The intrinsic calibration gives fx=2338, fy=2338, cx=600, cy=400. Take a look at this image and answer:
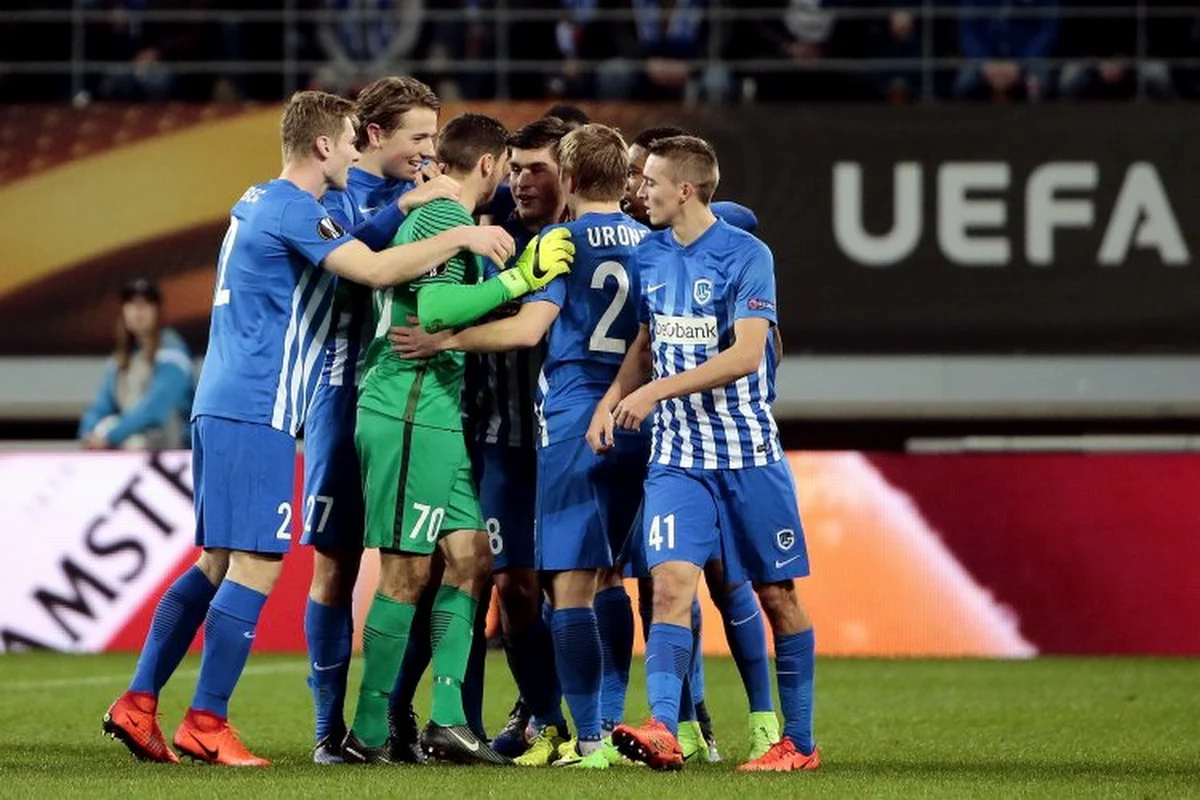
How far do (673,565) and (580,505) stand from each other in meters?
0.47

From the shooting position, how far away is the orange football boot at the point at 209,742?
7.31 meters

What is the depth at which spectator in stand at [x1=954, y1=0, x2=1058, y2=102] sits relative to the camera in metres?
14.9

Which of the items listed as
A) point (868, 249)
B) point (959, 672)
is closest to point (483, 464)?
point (959, 672)

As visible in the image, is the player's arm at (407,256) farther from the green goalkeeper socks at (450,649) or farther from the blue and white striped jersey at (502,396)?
the green goalkeeper socks at (450,649)

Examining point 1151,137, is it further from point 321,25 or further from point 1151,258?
point 321,25

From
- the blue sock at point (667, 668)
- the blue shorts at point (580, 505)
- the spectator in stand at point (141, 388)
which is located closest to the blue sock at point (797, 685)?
the blue sock at point (667, 668)

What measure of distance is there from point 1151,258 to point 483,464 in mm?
7756

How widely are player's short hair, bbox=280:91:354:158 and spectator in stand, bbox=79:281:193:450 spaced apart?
650cm

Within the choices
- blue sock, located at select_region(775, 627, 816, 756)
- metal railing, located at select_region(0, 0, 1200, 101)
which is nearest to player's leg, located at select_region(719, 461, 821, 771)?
blue sock, located at select_region(775, 627, 816, 756)

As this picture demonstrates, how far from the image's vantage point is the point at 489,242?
7.37 m

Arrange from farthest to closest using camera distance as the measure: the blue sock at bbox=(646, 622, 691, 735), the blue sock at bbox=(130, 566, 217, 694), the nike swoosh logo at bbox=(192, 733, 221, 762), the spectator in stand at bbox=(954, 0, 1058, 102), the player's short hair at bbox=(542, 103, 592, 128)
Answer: the spectator in stand at bbox=(954, 0, 1058, 102) < the player's short hair at bbox=(542, 103, 592, 128) < the blue sock at bbox=(130, 566, 217, 694) < the nike swoosh logo at bbox=(192, 733, 221, 762) < the blue sock at bbox=(646, 622, 691, 735)

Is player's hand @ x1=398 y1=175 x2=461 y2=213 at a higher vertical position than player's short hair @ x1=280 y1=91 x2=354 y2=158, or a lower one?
lower

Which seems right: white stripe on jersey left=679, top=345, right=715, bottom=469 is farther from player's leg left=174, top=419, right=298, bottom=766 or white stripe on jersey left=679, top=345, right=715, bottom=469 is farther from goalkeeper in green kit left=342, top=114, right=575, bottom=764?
player's leg left=174, top=419, right=298, bottom=766

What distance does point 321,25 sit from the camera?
1529 centimetres
